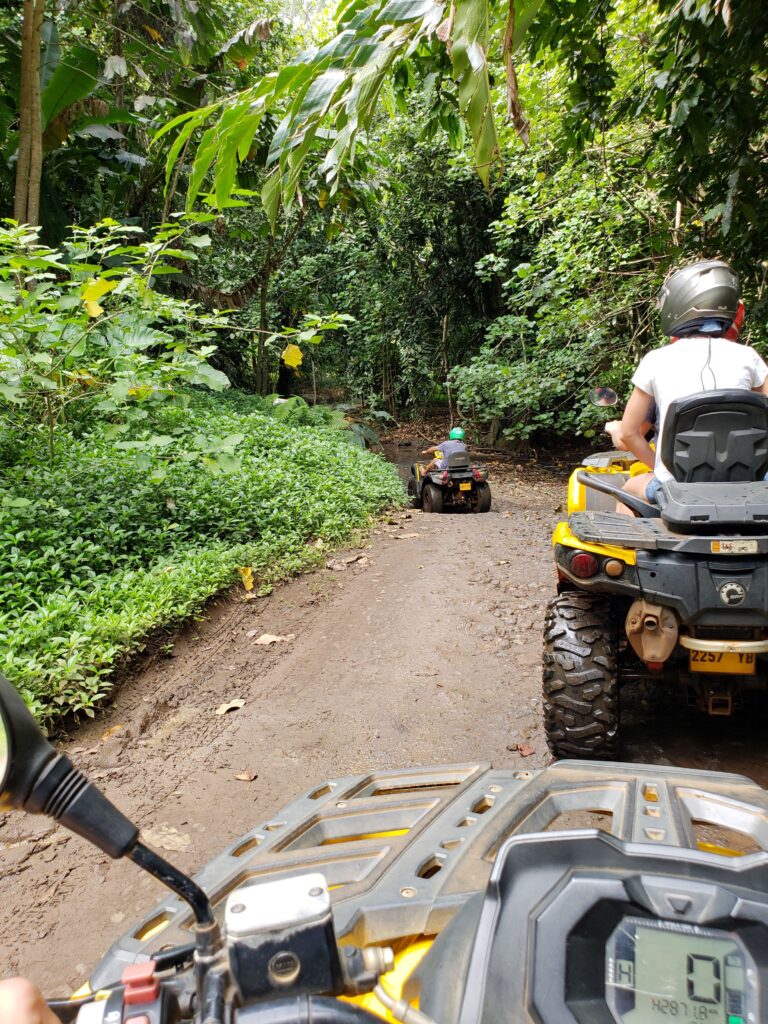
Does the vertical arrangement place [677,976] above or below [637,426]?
below

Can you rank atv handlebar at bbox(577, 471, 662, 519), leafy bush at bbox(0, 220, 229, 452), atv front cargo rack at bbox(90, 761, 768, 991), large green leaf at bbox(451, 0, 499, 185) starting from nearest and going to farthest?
atv front cargo rack at bbox(90, 761, 768, 991)
large green leaf at bbox(451, 0, 499, 185)
atv handlebar at bbox(577, 471, 662, 519)
leafy bush at bbox(0, 220, 229, 452)

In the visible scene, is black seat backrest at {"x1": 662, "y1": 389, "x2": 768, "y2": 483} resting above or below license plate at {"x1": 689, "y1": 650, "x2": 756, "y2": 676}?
above

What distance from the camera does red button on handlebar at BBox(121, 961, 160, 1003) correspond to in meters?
0.75

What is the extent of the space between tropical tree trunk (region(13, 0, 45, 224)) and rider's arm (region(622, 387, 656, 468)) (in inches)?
226

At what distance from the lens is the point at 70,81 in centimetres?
678

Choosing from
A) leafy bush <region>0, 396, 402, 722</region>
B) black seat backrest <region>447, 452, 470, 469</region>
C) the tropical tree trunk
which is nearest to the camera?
leafy bush <region>0, 396, 402, 722</region>

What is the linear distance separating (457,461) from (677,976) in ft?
31.2

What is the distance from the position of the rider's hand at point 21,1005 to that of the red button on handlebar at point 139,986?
94 millimetres

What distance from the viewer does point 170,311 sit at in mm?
5043

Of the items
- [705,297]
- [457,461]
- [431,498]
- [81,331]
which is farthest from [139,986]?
[431,498]

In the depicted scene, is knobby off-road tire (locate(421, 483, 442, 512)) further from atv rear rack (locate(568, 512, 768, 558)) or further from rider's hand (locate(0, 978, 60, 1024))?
rider's hand (locate(0, 978, 60, 1024))

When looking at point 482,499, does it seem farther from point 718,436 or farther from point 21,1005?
point 21,1005

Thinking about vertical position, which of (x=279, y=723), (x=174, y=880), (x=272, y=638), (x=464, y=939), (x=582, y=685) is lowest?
(x=279, y=723)

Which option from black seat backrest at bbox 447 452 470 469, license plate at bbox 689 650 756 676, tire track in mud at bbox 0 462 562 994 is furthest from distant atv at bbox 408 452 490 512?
license plate at bbox 689 650 756 676
